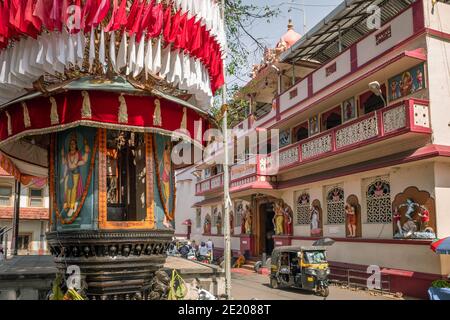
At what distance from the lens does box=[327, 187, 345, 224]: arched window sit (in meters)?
18.9

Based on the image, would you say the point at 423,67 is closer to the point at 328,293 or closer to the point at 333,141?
the point at 333,141

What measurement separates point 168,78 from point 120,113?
714mm

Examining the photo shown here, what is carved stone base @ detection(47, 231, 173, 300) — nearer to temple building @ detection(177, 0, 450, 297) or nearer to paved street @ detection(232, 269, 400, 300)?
temple building @ detection(177, 0, 450, 297)

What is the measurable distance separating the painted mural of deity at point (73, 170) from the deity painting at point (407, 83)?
12.7 metres

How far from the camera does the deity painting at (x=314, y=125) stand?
21.2m

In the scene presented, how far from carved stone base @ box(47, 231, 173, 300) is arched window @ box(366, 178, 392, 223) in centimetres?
1268

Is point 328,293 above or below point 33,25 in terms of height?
below

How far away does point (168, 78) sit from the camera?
530 cm

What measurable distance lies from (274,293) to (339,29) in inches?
474

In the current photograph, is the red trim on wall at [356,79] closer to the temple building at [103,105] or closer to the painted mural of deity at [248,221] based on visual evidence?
the painted mural of deity at [248,221]

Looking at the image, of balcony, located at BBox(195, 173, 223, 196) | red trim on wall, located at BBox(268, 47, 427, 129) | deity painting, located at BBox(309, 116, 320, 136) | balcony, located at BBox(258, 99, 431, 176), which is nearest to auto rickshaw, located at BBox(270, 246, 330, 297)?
balcony, located at BBox(258, 99, 431, 176)

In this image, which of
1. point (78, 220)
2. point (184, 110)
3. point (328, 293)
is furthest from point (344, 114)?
point (78, 220)

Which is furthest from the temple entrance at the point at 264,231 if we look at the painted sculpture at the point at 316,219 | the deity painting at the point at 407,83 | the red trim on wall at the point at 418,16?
the red trim on wall at the point at 418,16
